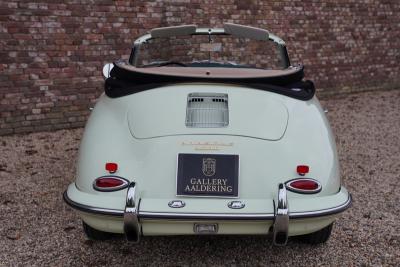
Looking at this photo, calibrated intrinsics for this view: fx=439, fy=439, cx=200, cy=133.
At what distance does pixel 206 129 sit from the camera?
2.70 m

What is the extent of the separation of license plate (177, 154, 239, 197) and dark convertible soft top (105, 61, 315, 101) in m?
0.67

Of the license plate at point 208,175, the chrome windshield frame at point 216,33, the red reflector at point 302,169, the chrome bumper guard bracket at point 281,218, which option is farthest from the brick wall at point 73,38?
the chrome bumper guard bracket at point 281,218

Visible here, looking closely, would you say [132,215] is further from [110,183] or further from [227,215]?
[227,215]

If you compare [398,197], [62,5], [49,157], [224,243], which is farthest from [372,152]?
[62,5]

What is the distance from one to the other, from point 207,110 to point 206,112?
2 cm

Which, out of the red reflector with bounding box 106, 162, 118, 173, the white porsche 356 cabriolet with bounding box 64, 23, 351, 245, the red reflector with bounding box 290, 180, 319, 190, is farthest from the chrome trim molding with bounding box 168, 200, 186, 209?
the red reflector with bounding box 290, 180, 319, 190

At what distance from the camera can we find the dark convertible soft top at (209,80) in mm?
3031

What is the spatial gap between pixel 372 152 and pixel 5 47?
511 centimetres

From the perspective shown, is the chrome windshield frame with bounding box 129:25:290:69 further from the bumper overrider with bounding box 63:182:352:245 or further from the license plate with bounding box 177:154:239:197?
the bumper overrider with bounding box 63:182:352:245

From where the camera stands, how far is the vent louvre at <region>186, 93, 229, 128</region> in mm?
2764

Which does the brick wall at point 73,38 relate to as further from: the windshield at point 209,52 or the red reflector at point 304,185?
the red reflector at point 304,185

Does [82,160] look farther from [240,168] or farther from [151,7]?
[151,7]

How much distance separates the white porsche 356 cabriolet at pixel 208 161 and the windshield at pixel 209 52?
703 mm

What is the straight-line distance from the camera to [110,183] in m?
2.57
